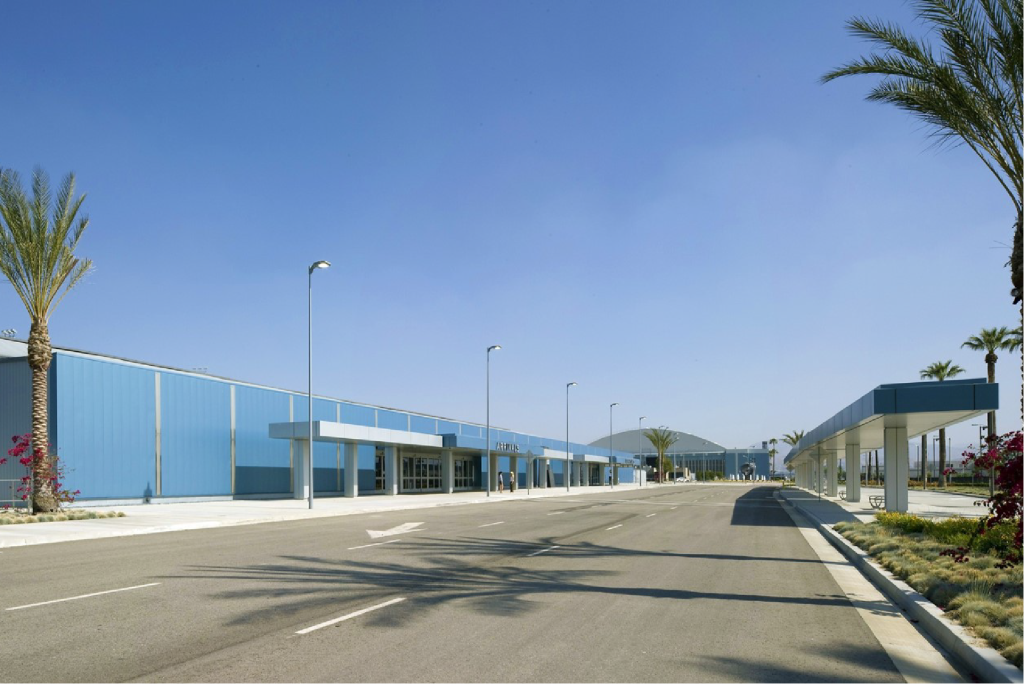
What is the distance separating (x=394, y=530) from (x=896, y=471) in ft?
60.1

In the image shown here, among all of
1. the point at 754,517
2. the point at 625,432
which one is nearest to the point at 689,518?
the point at 754,517

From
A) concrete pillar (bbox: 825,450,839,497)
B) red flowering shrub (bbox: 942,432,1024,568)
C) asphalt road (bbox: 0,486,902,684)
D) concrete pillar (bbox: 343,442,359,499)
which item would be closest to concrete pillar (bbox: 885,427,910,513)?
asphalt road (bbox: 0,486,902,684)

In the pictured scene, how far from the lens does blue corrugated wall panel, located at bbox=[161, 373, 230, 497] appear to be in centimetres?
3788

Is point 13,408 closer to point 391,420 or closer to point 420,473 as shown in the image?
point 391,420

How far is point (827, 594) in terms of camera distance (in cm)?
1166

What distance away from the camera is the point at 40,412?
2734 cm

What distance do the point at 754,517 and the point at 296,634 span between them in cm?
2596

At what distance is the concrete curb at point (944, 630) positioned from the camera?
22.5 ft

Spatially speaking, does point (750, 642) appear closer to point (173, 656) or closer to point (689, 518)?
point (173, 656)

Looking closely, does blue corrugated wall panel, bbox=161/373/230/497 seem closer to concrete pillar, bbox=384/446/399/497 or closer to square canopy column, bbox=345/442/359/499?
square canopy column, bbox=345/442/359/499

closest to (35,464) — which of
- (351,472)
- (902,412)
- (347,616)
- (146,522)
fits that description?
(146,522)

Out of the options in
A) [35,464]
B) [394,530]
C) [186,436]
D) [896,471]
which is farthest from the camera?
[186,436]

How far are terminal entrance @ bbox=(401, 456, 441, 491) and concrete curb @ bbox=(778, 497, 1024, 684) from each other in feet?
148

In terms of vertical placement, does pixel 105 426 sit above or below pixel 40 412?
below
